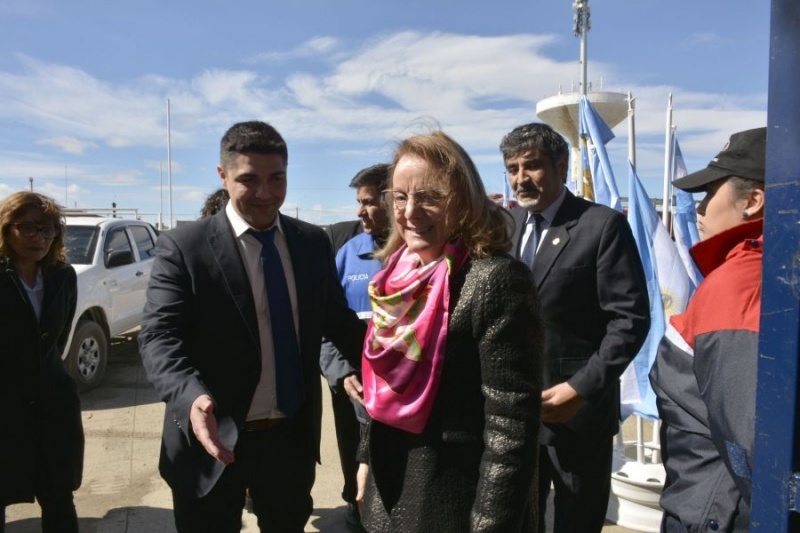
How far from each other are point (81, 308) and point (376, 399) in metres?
6.11

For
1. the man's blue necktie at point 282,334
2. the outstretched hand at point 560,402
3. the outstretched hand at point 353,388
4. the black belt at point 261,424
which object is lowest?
the black belt at point 261,424

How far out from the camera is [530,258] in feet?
9.27

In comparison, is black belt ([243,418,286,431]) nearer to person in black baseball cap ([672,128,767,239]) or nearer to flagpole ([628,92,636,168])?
person in black baseball cap ([672,128,767,239])

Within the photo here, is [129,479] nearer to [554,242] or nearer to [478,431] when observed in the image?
[554,242]

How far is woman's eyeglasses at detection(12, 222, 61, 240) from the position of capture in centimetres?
318

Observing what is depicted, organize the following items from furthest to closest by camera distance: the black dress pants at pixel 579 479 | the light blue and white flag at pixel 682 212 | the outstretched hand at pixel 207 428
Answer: the light blue and white flag at pixel 682 212, the black dress pants at pixel 579 479, the outstretched hand at pixel 207 428

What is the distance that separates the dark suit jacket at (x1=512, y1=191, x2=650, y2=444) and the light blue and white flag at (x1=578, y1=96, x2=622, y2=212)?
5.45ft

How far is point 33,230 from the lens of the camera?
3.21 meters

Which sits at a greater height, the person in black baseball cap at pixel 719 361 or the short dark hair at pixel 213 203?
the short dark hair at pixel 213 203

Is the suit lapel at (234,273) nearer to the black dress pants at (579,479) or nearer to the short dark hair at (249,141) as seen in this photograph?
the short dark hair at (249,141)

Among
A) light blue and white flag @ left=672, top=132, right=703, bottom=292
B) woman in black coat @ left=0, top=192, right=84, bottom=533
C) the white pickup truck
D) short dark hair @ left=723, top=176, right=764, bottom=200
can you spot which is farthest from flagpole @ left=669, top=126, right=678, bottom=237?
the white pickup truck

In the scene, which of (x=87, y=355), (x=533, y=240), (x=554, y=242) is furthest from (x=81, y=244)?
(x=554, y=242)

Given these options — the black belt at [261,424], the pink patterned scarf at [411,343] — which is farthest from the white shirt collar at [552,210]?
the black belt at [261,424]

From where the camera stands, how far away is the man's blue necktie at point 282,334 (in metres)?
2.35
